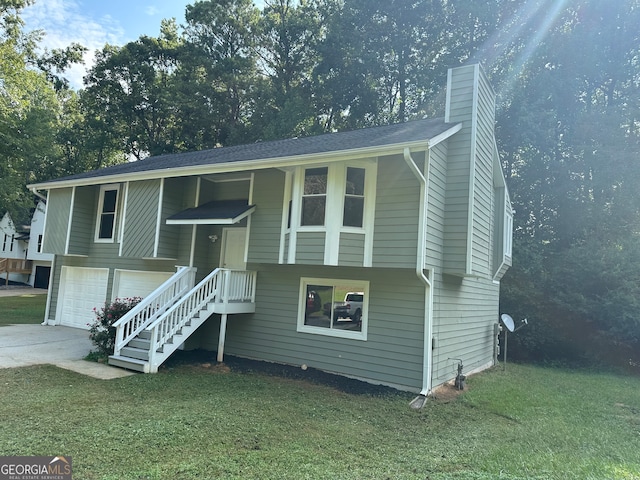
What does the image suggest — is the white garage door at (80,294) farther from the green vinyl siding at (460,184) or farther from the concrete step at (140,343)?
the green vinyl siding at (460,184)

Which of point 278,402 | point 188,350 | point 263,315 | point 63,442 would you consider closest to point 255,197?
point 263,315

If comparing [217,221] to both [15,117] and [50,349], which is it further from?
[15,117]

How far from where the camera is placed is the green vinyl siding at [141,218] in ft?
34.0

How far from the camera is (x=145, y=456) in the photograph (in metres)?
4.13

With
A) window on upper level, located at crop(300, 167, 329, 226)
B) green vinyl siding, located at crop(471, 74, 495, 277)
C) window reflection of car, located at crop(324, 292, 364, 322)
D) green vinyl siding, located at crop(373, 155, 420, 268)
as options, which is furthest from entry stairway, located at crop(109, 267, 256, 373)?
green vinyl siding, located at crop(471, 74, 495, 277)

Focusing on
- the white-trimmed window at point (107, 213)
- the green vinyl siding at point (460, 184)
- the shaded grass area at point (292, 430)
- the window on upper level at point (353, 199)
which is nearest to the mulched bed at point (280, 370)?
the shaded grass area at point (292, 430)

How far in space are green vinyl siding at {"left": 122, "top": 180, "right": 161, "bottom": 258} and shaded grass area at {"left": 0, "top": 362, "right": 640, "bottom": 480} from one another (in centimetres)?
359

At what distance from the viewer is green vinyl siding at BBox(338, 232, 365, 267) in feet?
25.9

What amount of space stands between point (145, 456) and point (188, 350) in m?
6.21

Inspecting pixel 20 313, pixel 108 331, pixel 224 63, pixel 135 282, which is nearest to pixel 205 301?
pixel 108 331

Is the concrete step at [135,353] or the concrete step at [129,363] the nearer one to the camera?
the concrete step at [129,363]

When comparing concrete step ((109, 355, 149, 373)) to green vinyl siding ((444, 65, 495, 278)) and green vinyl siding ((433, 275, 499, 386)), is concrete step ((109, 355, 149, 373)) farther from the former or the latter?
green vinyl siding ((444, 65, 495, 278))

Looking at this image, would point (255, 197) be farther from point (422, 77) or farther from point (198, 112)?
point (198, 112)

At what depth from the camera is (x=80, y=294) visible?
12.9 metres
